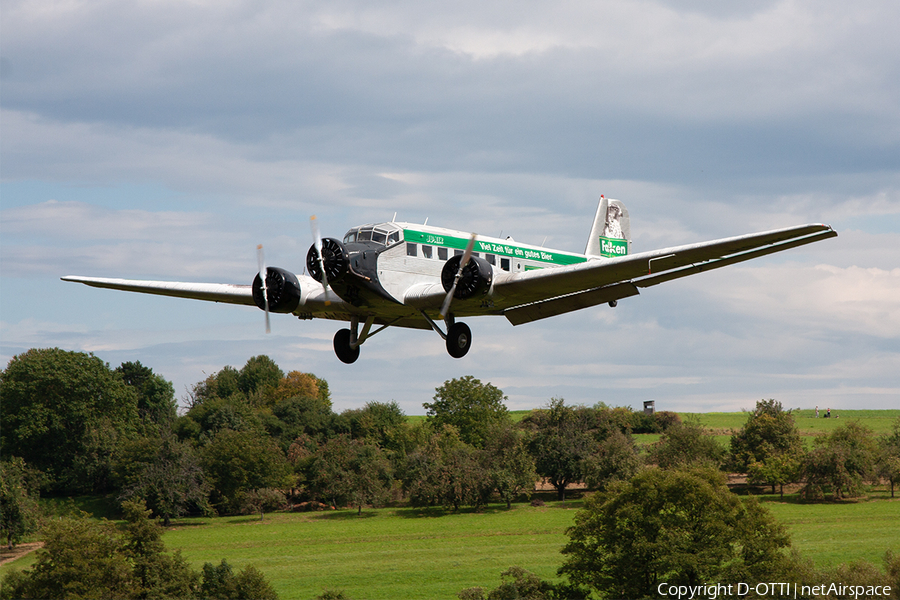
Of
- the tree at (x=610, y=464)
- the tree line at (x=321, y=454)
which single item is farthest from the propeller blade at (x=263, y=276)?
the tree at (x=610, y=464)

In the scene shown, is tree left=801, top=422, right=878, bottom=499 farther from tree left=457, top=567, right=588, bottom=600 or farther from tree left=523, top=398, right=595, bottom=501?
tree left=457, top=567, right=588, bottom=600

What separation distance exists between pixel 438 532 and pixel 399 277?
91823mm

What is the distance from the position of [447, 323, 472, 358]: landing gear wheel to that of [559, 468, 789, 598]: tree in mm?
47658

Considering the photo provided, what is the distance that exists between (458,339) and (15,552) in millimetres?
97705

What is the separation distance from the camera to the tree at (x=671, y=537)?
224ft

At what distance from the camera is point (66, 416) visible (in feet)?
444

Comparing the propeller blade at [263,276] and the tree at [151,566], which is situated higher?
the propeller blade at [263,276]

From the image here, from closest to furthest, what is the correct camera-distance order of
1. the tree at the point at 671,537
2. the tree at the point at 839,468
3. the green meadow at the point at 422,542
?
the tree at the point at 671,537 < the green meadow at the point at 422,542 < the tree at the point at 839,468

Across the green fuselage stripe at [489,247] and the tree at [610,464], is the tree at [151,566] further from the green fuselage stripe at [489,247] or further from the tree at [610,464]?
the tree at [610,464]

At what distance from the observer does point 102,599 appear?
64125 millimetres

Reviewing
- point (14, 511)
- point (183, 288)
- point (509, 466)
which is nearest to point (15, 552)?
point (14, 511)

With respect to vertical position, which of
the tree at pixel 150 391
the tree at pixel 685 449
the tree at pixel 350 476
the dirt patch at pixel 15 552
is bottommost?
the dirt patch at pixel 15 552

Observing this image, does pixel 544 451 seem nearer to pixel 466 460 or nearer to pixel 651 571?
pixel 466 460

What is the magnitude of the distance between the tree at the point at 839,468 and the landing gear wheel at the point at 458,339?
107 m
